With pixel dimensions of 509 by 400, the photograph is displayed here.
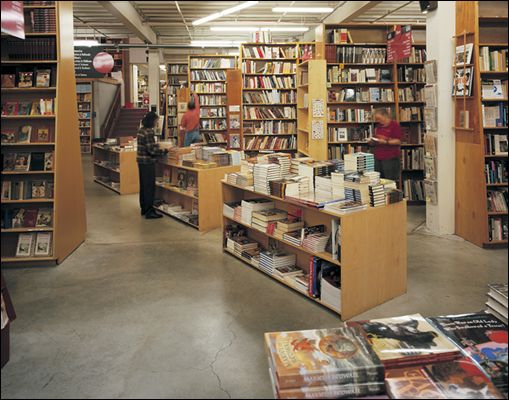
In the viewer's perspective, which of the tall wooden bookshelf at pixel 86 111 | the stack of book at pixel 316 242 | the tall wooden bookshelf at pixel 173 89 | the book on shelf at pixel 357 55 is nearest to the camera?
the stack of book at pixel 316 242

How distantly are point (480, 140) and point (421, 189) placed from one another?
2.84m

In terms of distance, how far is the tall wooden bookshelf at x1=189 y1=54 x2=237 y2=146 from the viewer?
12648 mm

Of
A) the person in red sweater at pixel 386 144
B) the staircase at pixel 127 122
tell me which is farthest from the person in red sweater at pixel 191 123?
the staircase at pixel 127 122

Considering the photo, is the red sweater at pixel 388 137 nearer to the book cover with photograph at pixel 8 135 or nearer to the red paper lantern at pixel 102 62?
the book cover with photograph at pixel 8 135

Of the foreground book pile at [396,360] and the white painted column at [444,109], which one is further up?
the white painted column at [444,109]

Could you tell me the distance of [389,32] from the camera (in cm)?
864

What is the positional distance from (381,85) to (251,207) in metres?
4.76

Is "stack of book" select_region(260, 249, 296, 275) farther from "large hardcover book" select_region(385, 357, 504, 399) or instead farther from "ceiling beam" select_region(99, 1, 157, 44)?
"ceiling beam" select_region(99, 1, 157, 44)

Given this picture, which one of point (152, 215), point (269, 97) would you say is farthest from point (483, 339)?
point (269, 97)

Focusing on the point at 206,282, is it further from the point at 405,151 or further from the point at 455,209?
the point at 405,151

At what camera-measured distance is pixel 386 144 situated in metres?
7.25

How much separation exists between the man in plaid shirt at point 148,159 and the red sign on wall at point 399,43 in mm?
3900

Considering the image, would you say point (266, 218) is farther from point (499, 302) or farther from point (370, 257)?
point (499, 302)

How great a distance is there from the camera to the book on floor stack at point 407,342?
263 cm
